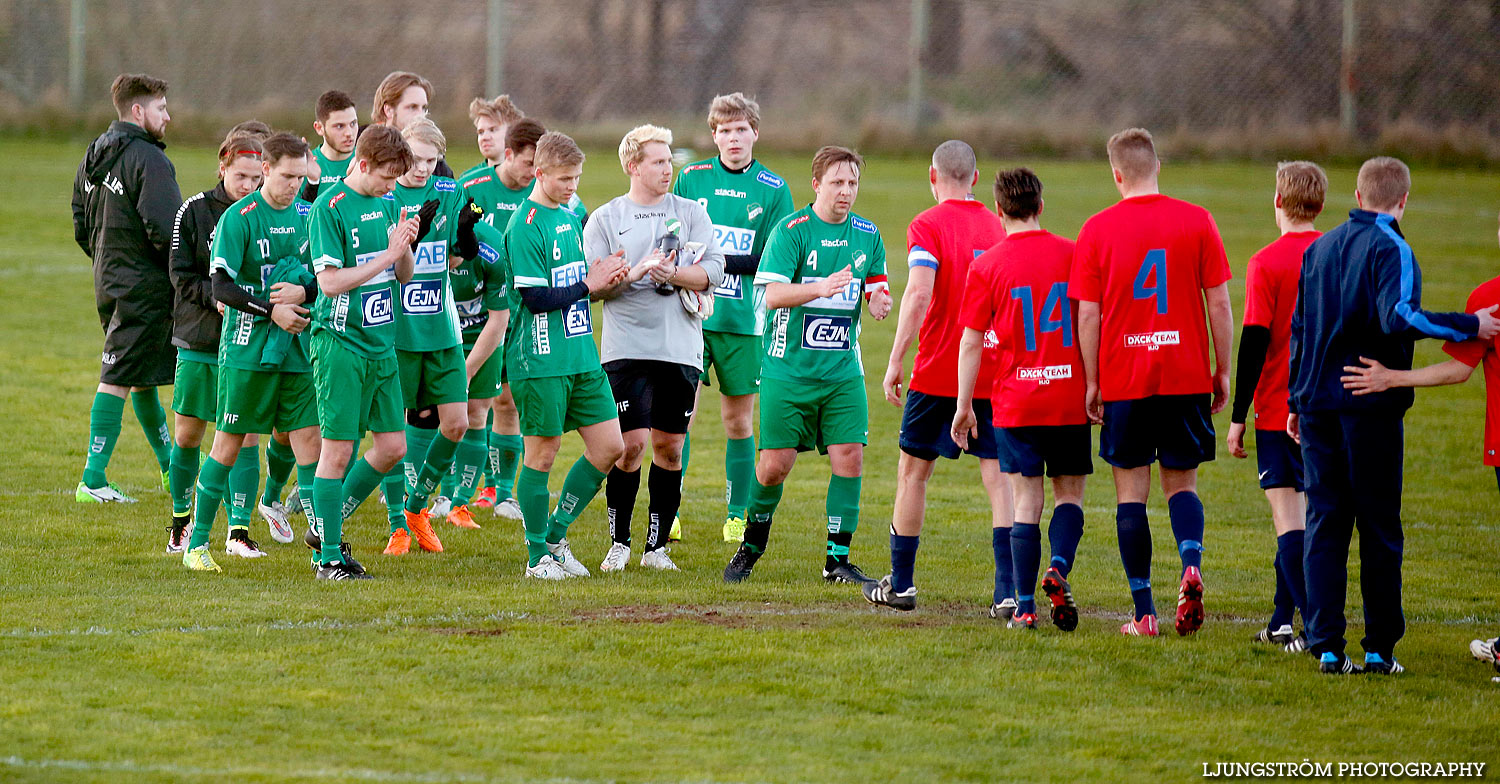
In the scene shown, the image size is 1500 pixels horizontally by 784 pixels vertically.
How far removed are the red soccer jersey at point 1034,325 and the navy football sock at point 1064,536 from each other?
402 millimetres

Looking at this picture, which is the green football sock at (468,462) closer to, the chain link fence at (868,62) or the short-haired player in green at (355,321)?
the short-haired player in green at (355,321)

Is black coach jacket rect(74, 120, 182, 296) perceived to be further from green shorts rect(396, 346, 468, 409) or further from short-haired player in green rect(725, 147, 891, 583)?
short-haired player in green rect(725, 147, 891, 583)

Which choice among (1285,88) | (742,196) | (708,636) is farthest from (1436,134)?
(708,636)

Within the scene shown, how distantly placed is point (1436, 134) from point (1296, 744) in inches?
1091

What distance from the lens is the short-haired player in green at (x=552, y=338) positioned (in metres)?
7.67

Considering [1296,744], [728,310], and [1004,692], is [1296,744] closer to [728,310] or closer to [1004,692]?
[1004,692]

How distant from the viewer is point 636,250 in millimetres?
8102

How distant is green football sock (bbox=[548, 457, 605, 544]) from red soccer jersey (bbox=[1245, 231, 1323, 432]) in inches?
127

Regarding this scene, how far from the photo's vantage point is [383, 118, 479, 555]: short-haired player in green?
823 centimetres

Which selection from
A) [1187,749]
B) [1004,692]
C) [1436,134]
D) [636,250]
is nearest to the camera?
[1187,749]

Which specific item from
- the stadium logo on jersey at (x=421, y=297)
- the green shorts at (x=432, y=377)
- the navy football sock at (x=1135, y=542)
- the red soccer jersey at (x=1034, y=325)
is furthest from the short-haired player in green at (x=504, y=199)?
the navy football sock at (x=1135, y=542)

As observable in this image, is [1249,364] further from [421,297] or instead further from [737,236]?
[421,297]

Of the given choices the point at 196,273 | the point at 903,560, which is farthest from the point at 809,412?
the point at 196,273

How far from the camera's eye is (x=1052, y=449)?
6.76 m
